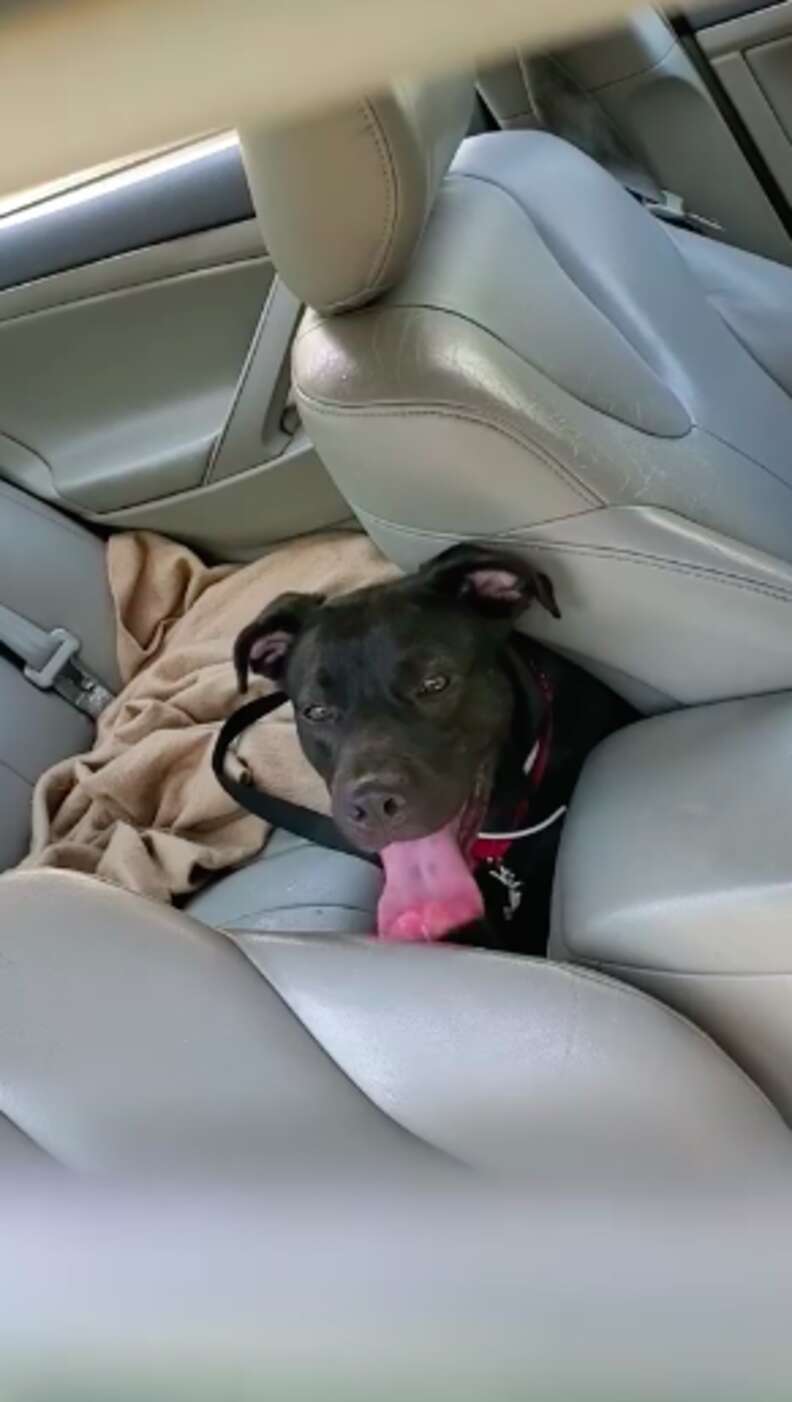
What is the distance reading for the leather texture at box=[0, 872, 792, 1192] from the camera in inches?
58.0

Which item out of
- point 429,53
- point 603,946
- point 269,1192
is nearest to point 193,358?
point 603,946

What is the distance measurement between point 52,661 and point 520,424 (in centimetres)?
142

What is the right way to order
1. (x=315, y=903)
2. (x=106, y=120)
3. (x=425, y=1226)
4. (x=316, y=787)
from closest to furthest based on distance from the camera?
1. (x=106, y=120)
2. (x=425, y=1226)
3. (x=315, y=903)
4. (x=316, y=787)

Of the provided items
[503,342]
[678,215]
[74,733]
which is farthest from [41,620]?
[503,342]

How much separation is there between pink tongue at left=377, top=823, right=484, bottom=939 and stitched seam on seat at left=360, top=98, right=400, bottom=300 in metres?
0.71

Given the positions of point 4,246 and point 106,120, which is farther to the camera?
point 4,246

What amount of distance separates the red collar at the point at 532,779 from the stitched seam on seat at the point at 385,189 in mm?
601

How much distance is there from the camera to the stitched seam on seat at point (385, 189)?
150cm

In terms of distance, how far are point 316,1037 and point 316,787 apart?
0.93 m

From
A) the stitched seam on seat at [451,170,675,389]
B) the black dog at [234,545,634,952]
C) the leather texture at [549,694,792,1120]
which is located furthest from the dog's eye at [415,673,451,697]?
the stitched seam on seat at [451,170,675,389]

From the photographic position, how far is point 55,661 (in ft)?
9.45

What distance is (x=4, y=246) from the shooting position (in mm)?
2908

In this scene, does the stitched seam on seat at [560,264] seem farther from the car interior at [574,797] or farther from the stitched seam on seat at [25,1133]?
the stitched seam on seat at [25,1133]

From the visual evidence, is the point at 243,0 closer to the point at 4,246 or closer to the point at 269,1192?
the point at 269,1192
